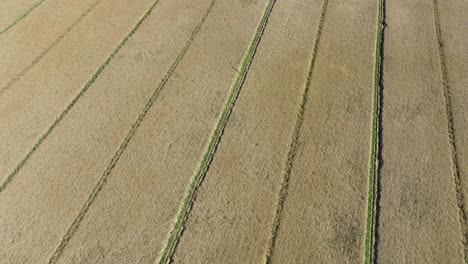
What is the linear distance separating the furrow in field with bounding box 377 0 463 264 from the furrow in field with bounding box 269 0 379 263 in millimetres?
355

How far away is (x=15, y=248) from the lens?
7.24 metres

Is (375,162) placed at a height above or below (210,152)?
above

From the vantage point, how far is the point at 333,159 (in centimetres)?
854

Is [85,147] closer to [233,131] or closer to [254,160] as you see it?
[233,131]

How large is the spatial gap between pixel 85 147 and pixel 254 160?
9.09ft

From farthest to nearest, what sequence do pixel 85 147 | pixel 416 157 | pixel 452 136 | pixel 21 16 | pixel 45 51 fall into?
pixel 21 16 < pixel 45 51 < pixel 452 136 < pixel 85 147 < pixel 416 157

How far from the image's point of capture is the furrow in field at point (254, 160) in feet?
24.1

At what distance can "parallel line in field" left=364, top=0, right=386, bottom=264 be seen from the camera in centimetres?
735

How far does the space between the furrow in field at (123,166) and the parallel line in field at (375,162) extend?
268 cm

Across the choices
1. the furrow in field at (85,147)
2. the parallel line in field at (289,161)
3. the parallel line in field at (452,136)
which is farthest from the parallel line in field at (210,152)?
the parallel line in field at (452,136)

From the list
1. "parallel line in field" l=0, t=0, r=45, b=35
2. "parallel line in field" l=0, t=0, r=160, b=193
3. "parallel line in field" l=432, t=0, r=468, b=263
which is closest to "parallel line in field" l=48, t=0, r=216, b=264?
"parallel line in field" l=0, t=0, r=160, b=193

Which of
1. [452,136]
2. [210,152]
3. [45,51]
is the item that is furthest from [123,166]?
[452,136]

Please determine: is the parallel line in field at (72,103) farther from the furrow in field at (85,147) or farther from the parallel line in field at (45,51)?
the parallel line in field at (45,51)

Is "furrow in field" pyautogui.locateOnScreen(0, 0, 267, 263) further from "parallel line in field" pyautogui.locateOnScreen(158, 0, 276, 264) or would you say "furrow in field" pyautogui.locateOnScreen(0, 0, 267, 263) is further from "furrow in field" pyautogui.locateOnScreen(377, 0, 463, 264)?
"furrow in field" pyautogui.locateOnScreen(377, 0, 463, 264)
